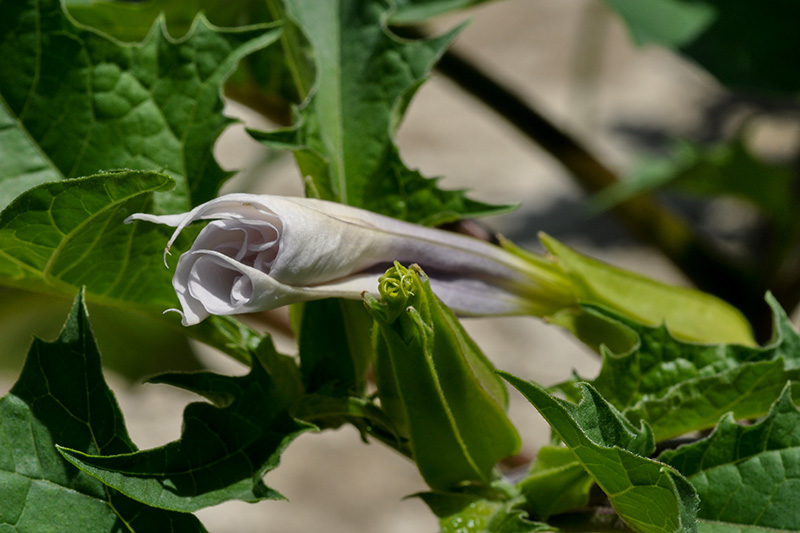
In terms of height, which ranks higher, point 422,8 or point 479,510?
point 422,8

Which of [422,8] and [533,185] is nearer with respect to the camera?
[422,8]

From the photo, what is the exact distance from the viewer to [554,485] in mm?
607

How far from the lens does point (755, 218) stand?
3.59 metres

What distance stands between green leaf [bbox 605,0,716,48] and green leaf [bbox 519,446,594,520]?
0.66 m

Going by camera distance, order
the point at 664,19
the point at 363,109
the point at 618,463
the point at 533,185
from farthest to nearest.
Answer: the point at 533,185, the point at 664,19, the point at 363,109, the point at 618,463

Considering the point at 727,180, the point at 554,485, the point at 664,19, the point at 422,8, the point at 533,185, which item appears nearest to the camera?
the point at 554,485

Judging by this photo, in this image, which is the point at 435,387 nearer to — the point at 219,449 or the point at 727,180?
the point at 219,449

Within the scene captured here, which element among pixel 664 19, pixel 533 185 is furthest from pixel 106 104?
pixel 533 185

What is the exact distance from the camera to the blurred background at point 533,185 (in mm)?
1328

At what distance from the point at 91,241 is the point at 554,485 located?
0.34 metres

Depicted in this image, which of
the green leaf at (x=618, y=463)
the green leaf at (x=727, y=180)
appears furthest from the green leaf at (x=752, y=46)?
the green leaf at (x=618, y=463)

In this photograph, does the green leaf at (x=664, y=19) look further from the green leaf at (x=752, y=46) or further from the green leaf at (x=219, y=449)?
the green leaf at (x=219, y=449)

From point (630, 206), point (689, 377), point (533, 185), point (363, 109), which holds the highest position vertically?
point (363, 109)

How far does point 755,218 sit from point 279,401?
130 inches
